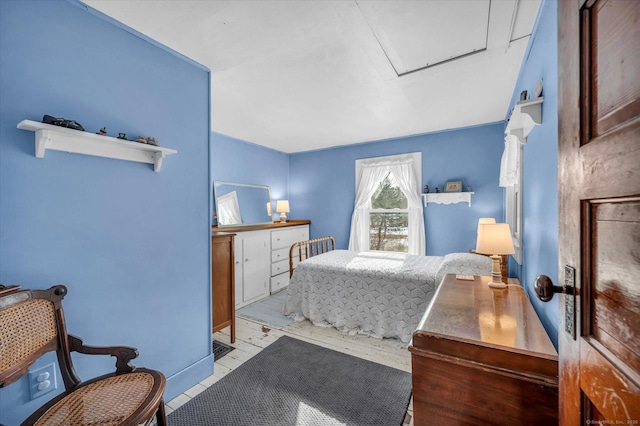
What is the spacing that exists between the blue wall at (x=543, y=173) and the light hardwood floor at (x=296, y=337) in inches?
49.2

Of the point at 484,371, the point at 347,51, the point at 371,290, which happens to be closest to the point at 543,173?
the point at 484,371

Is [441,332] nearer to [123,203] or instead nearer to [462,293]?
[462,293]

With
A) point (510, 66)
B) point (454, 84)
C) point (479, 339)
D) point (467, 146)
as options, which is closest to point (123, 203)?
point (479, 339)

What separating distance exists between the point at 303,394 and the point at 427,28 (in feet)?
8.44

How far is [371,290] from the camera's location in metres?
2.78

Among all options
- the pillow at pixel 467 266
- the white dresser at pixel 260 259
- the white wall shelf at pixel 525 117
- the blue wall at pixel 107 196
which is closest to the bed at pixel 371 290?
the pillow at pixel 467 266

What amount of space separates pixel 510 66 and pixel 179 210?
2819 millimetres

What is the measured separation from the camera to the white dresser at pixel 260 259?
356cm

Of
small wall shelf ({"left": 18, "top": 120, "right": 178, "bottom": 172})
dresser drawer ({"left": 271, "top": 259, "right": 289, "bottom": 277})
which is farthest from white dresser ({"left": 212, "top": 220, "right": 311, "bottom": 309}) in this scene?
small wall shelf ({"left": 18, "top": 120, "right": 178, "bottom": 172})

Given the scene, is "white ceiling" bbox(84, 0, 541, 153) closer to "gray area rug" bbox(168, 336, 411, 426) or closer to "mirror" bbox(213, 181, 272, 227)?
"mirror" bbox(213, 181, 272, 227)

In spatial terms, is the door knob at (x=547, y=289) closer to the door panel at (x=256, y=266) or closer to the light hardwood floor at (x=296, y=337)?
the light hardwood floor at (x=296, y=337)

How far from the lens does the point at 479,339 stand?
1.09 meters

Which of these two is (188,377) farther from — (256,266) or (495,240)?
(495,240)

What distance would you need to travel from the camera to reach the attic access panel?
1.50 metres
